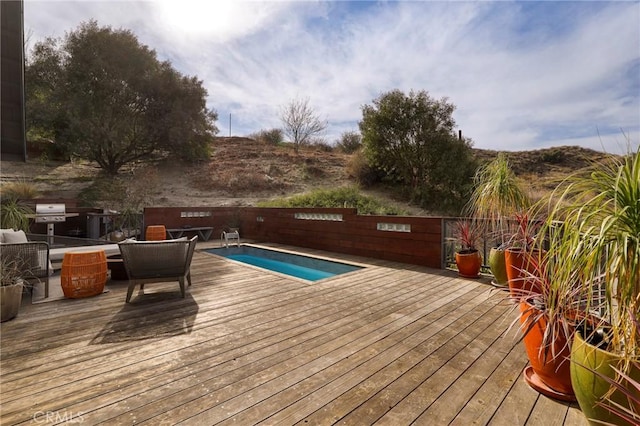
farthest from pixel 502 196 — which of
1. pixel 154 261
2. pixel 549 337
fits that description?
pixel 154 261

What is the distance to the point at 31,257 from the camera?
312 centimetres

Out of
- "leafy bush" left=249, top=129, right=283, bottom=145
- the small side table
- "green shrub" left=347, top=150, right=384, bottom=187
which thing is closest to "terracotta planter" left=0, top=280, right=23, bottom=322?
the small side table

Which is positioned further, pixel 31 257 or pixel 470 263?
pixel 470 263

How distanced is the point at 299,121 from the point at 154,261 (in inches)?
746

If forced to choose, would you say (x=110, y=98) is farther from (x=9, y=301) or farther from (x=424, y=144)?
(x=424, y=144)

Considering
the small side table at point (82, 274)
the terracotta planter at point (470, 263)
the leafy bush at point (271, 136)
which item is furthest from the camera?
the leafy bush at point (271, 136)

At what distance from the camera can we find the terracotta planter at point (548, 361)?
1.62 m

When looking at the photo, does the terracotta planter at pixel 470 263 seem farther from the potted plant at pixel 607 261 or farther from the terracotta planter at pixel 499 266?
the potted plant at pixel 607 261

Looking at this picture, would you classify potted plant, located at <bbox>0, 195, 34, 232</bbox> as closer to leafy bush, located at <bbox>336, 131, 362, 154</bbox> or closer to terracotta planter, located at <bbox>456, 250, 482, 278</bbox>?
terracotta planter, located at <bbox>456, 250, 482, 278</bbox>

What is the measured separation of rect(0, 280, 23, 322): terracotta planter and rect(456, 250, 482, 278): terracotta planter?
16.9 ft

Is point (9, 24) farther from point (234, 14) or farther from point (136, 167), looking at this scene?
point (136, 167)

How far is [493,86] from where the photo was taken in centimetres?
724

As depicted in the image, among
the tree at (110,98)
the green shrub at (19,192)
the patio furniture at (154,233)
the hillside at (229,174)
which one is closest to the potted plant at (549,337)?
the patio furniture at (154,233)

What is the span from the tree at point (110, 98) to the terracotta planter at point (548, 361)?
15231 mm
